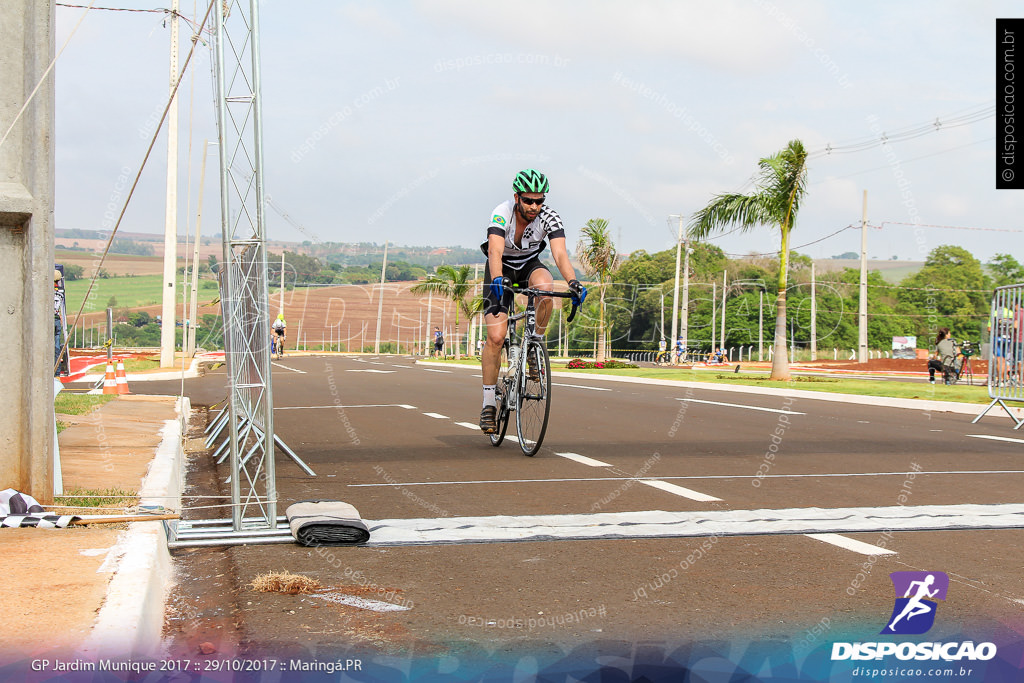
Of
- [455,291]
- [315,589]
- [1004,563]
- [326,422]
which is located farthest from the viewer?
[455,291]

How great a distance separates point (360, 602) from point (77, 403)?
9487 millimetres

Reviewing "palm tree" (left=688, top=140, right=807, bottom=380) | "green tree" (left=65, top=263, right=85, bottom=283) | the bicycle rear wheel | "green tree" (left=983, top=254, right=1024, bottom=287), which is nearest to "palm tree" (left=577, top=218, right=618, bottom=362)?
"palm tree" (left=688, top=140, right=807, bottom=380)

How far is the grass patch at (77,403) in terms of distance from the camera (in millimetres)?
10860

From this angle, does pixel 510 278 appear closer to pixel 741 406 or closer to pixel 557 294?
pixel 557 294

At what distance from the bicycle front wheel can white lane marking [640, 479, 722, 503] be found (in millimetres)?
1332

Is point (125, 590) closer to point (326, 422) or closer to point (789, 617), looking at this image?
point (789, 617)

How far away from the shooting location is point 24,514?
4750 millimetres

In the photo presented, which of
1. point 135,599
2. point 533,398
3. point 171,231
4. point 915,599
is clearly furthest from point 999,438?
point 171,231

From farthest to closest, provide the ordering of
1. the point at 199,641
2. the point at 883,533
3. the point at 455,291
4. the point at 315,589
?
the point at 455,291
the point at 883,533
the point at 315,589
the point at 199,641

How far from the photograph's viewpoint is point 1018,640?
341 cm

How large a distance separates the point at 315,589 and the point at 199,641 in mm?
730

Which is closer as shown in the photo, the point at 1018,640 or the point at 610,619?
the point at 1018,640

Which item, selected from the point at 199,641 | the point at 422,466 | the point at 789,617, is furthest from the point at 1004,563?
the point at 422,466

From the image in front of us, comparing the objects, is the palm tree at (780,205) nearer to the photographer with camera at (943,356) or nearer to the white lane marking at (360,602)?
the photographer with camera at (943,356)
